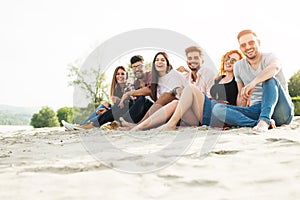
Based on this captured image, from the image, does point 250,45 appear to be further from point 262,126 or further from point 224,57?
point 262,126

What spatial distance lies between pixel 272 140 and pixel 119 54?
451 cm

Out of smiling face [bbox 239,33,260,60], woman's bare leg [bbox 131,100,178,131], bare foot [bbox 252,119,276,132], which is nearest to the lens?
bare foot [bbox 252,119,276,132]

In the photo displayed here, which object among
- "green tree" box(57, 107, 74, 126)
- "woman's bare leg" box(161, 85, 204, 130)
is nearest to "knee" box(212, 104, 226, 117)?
"woman's bare leg" box(161, 85, 204, 130)

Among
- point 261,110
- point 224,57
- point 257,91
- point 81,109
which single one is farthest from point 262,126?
point 81,109

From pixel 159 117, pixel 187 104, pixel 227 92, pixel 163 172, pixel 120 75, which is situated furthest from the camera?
pixel 120 75

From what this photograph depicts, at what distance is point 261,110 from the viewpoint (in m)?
3.08

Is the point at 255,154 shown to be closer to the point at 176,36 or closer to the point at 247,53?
the point at 247,53

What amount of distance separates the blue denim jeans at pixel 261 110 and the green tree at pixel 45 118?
27.2 ft

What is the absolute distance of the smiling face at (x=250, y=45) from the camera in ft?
10.9

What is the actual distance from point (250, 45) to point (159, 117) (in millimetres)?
1224

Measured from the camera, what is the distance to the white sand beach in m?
1.27

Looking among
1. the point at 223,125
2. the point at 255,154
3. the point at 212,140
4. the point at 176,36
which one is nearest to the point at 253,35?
the point at 223,125

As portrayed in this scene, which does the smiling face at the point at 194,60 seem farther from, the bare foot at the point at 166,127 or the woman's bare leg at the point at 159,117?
the bare foot at the point at 166,127

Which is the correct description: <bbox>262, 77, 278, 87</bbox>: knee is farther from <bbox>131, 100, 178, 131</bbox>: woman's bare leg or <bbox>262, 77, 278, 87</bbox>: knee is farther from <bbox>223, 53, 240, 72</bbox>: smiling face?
<bbox>131, 100, 178, 131</bbox>: woman's bare leg
